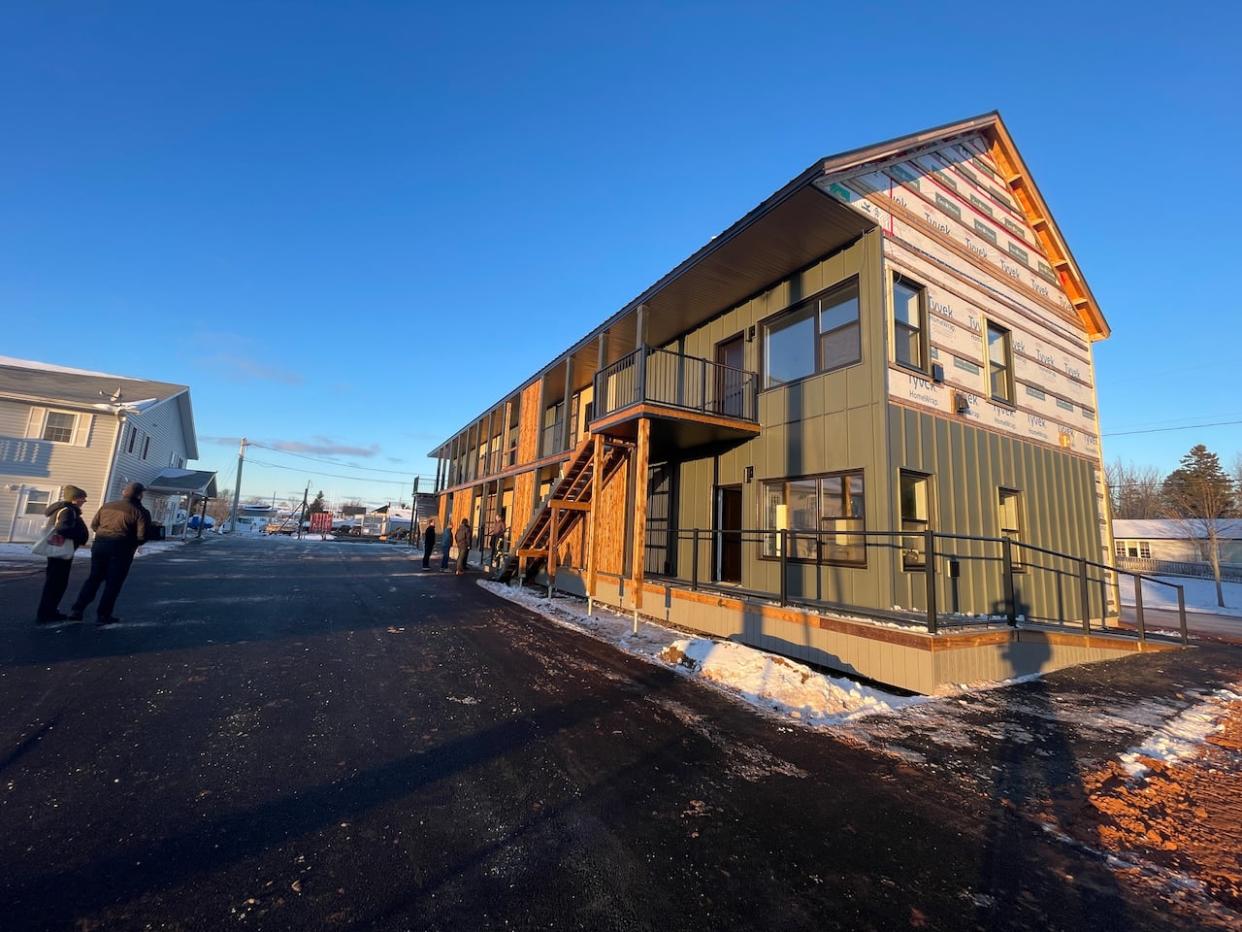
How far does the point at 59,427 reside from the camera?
65.6ft

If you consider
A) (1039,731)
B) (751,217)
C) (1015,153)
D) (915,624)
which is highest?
(1015,153)

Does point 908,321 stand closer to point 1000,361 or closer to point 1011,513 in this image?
point 1000,361

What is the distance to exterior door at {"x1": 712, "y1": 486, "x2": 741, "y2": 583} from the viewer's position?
10594mm

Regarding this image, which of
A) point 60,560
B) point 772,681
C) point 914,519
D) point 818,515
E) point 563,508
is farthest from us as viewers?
point 563,508

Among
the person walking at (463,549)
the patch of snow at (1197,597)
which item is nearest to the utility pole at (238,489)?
the person walking at (463,549)

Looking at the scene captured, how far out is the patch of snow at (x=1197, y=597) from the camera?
20.7 metres

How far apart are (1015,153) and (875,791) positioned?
43.0 ft

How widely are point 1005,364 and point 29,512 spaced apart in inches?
1195

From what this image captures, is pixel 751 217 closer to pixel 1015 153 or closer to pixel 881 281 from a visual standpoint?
pixel 881 281

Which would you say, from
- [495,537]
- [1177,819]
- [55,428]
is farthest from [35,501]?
[1177,819]

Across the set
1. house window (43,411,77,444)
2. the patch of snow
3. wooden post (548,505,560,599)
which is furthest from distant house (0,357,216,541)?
the patch of snow

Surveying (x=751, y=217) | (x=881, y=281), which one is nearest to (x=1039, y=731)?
(x=881, y=281)

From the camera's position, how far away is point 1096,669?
24.0 feet

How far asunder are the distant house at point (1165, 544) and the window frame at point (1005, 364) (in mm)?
30651
